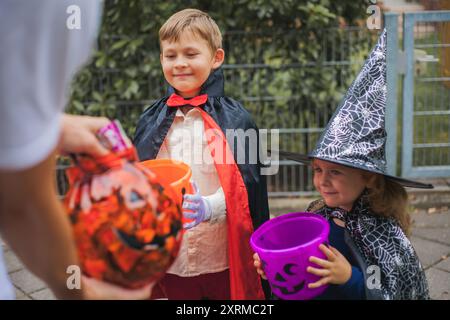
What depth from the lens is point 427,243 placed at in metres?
4.29

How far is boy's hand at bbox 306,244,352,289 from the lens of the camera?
153 cm

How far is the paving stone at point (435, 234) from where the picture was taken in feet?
14.3

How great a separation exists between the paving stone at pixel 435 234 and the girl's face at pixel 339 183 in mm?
2738

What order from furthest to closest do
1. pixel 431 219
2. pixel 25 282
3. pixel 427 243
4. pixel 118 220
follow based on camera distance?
pixel 431 219
pixel 427 243
pixel 25 282
pixel 118 220

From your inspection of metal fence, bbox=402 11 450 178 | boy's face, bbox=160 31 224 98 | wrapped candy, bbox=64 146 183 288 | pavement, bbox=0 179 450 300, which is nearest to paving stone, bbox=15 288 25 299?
pavement, bbox=0 179 450 300

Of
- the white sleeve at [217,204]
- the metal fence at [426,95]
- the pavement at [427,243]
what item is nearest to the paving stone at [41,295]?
the pavement at [427,243]

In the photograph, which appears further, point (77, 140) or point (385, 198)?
point (385, 198)

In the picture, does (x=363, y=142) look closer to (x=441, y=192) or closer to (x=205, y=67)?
(x=205, y=67)

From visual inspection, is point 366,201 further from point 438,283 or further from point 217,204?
point 438,283

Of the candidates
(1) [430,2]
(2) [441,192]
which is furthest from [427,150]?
(1) [430,2]

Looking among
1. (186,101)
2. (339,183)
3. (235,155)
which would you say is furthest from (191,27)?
(339,183)

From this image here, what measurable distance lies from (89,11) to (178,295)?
5.08 ft

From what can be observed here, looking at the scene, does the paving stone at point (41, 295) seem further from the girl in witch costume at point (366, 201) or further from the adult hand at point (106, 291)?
the adult hand at point (106, 291)

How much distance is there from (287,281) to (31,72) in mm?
983
